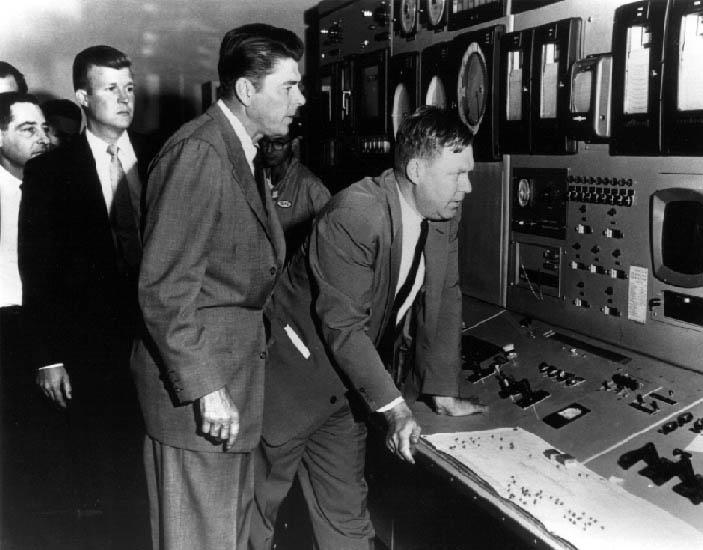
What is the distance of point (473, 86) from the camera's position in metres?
2.39

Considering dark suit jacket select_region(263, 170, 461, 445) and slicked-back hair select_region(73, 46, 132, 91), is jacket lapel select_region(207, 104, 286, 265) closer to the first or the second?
dark suit jacket select_region(263, 170, 461, 445)

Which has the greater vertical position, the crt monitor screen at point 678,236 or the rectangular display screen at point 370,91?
the rectangular display screen at point 370,91

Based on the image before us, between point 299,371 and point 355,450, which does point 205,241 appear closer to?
point 299,371

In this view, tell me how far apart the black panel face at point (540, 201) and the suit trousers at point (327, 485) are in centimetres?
80

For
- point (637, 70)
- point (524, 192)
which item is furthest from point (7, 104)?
point (637, 70)

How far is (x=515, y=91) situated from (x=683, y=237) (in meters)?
0.72

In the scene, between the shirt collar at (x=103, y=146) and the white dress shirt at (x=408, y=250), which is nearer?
the white dress shirt at (x=408, y=250)

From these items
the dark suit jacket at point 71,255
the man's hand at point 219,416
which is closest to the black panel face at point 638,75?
the man's hand at point 219,416

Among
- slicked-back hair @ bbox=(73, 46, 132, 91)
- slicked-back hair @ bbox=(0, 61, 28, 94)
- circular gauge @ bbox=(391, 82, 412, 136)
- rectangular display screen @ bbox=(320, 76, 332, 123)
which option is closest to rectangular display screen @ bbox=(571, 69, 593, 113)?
circular gauge @ bbox=(391, 82, 412, 136)

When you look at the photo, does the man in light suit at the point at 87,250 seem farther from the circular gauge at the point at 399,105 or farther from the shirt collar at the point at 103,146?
the circular gauge at the point at 399,105

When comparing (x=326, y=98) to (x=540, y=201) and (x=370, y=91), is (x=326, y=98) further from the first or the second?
(x=540, y=201)

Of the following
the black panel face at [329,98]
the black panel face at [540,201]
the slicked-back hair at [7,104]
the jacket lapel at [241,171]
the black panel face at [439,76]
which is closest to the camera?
the jacket lapel at [241,171]

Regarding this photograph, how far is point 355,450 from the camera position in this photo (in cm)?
195

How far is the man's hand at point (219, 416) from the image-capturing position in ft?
4.67
